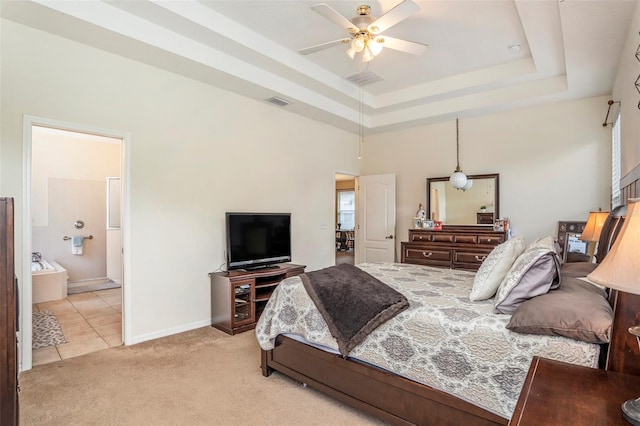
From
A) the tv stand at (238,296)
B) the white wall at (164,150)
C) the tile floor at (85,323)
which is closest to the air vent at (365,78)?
the white wall at (164,150)

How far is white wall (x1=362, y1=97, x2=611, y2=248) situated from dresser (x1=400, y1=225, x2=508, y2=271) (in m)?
0.54

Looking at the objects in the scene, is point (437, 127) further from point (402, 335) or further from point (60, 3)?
point (60, 3)

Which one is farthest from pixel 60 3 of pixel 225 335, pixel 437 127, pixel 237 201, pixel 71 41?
pixel 437 127

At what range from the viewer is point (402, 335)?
1.97m

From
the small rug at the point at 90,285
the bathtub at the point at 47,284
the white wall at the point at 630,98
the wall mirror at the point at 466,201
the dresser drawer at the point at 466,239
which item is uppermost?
the white wall at the point at 630,98

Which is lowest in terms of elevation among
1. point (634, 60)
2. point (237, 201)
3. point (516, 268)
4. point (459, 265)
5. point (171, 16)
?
point (459, 265)

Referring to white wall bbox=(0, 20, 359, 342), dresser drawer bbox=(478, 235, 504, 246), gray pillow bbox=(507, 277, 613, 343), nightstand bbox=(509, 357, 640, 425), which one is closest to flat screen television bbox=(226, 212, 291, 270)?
white wall bbox=(0, 20, 359, 342)

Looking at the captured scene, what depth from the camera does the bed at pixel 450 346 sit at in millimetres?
1555

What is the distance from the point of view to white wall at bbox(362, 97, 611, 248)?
4371 mm

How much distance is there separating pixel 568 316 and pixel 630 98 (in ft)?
8.10

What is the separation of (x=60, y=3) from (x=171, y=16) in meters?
0.81

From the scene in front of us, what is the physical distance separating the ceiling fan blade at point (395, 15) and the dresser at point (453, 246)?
3.13 metres

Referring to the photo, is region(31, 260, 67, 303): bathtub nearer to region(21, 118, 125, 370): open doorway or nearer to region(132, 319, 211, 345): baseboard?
region(21, 118, 125, 370): open doorway

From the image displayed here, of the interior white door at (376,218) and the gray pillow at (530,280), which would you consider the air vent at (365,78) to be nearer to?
the interior white door at (376,218)
